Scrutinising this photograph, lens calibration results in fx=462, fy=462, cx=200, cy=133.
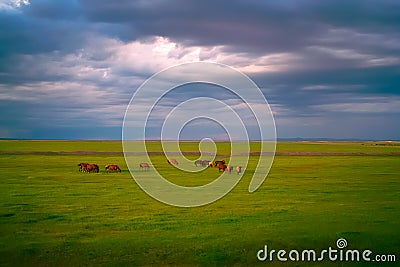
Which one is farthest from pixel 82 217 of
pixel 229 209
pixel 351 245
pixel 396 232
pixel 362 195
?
pixel 362 195

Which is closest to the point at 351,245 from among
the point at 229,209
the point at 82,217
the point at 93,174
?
the point at 229,209

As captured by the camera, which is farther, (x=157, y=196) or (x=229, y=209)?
(x=157, y=196)

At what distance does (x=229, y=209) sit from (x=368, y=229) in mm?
6614

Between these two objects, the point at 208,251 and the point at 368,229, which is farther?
the point at 368,229

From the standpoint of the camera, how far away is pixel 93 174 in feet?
128

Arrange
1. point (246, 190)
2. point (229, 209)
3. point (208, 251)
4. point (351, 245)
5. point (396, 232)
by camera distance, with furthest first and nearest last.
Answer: point (246, 190)
point (229, 209)
point (396, 232)
point (351, 245)
point (208, 251)

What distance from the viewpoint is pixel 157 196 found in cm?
2603

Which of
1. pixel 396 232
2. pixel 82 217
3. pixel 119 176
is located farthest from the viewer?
pixel 119 176

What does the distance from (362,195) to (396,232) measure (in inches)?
393

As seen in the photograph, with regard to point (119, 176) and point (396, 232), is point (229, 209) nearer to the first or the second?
point (396, 232)

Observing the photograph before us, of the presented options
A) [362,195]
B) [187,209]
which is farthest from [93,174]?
[362,195]

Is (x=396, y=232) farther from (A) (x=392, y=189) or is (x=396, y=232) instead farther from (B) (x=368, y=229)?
(A) (x=392, y=189)

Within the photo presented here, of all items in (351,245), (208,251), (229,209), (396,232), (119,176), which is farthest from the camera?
(119,176)

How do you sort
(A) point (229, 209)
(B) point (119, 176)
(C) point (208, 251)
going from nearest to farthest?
(C) point (208, 251) → (A) point (229, 209) → (B) point (119, 176)
